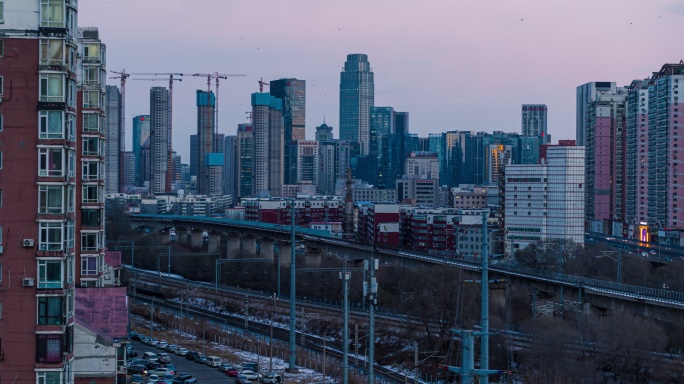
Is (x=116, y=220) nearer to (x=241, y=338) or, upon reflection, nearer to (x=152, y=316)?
(x=152, y=316)

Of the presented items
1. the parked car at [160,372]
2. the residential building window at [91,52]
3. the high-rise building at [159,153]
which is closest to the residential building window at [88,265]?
the residential building window at [91,52]

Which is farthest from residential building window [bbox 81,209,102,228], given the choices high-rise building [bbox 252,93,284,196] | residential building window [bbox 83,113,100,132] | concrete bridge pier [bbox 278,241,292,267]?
high-rise building [bbox 252,93,284,196]

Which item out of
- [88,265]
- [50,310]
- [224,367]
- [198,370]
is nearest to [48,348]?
[50,310]

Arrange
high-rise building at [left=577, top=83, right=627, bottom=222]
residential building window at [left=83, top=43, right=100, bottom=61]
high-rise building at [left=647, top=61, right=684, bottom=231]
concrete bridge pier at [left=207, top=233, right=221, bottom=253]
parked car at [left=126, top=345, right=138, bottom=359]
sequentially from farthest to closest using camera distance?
high-rise building at [left=577, top=83, right=627, bottom=222] < high-rise building at [left=647, top=61, right=684, bottom=231] < concrete bridge pier at [left=207, top=233, right=221, bottom=253] < parked car at [left=126, top=345, right=138, bottom=359] < residential building window at [left=83, top=43, right=100, bottom=61]

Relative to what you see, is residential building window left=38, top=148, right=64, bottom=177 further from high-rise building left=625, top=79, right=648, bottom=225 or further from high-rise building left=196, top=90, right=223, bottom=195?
high-rise building left=196, top=90, right=223, bottom=195

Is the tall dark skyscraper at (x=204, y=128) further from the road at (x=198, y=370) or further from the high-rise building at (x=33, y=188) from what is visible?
the high-rise building at (x=33, y=188)

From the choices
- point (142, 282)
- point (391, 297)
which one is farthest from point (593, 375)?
point (142, 282)
